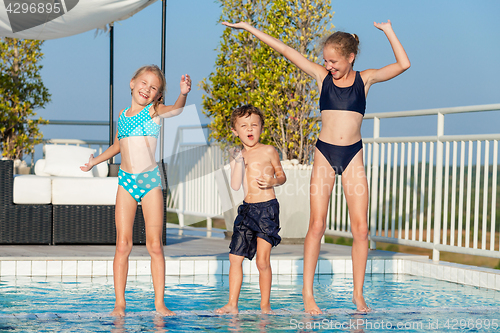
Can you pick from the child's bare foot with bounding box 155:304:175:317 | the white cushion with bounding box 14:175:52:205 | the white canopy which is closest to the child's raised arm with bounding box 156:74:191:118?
the child's bare foot with bounding box 155:304:175:317

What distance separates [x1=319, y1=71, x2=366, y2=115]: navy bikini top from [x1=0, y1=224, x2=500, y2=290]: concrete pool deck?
1.83 metres

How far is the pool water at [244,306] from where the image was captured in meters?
2.47

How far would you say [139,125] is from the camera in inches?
110

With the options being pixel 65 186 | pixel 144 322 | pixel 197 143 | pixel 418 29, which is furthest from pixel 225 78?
pixel 418 29

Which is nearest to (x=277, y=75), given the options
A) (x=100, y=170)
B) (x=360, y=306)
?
(x=100, y=170)

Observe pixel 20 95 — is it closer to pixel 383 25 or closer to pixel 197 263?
pixel 197 263

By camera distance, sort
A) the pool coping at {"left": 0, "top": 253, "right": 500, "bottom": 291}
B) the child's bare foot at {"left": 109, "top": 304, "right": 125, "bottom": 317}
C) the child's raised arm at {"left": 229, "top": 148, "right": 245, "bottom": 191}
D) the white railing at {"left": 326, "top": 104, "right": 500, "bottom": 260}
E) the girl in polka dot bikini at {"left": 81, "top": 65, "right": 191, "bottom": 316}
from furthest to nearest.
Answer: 1. the white railing at {"left": 326, "top": 104, "right": 500, "bottom": 260}
2. the pool coping at {"left": 0, "top": 253, "right": 500, "bottom": 291}
3. the child's raised arm at {"left": 229, "top": 148, "right": 245, "bottom": 191}
4. the girl in polka dot bikini at {"left": 81, "top": 65, "right": 191, "bottom": 316}
5. the child's bare foot at {"left": 109, "top": 304, "right": 125, "bottom": 317}

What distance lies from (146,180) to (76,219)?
243 centimetres

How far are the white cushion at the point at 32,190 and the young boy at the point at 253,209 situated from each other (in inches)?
101

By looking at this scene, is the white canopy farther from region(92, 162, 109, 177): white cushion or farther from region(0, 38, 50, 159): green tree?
region(0, 38, 50, 159): green tree

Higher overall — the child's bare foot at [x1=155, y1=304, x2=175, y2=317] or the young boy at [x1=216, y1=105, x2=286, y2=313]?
the young boy at [x1=216, y1=105, x2=286, y2=313]

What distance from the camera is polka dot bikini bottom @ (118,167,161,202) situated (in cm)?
273

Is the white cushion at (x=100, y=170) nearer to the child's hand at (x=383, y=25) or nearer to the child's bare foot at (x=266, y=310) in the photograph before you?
the child's bare foot at (x=266, y=310)

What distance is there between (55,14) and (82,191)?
5.76 feet
